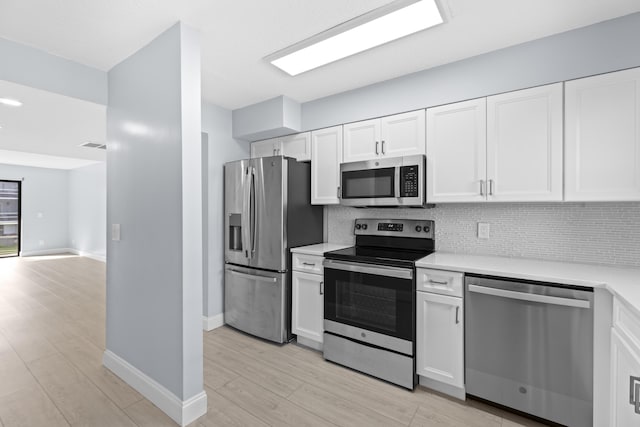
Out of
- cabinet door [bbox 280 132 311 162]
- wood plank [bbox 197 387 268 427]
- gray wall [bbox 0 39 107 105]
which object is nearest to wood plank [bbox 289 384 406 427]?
wood plank [bbox 197 387 268 427]

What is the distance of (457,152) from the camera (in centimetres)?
232

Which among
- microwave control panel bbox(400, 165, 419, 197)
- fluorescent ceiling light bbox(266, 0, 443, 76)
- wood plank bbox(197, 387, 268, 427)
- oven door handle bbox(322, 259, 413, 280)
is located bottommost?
wood plank bbox(197, 387, 268, 427)

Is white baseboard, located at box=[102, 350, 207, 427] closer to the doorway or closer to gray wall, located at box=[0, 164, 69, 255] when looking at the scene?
gray wall, located at box=[0, 164, 69, 255]

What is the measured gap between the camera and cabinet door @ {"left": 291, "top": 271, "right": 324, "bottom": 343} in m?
2.71

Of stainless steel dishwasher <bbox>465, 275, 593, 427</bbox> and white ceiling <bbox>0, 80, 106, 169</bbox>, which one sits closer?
stainless steel dishwasher <bbox>465, 275, 593, 427</bbox>

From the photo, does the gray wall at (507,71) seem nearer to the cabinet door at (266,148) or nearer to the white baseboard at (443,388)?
the cabinet door at (266,148)

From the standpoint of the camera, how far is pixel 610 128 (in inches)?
71.6

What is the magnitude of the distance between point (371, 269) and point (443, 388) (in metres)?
0.96

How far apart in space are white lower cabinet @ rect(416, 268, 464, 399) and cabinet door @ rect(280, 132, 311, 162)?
1.69 m

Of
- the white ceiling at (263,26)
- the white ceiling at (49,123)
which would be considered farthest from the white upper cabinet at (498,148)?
the white ceiling at (49,123)

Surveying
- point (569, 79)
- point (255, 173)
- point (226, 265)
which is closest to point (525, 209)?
point (569, 79)

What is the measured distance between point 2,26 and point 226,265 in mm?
2451

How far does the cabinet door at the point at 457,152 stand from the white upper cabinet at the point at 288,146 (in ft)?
4.12

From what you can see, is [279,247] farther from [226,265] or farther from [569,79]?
[569,79]
